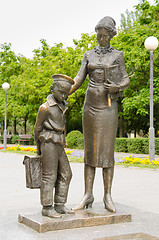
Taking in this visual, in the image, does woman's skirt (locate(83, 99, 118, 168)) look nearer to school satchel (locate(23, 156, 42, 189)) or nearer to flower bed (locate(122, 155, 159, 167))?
school satchel (locate(23, 156, 42, 189))

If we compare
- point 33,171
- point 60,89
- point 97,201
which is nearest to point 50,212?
point 33,171

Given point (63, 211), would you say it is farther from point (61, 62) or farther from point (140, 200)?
point (61, 62)

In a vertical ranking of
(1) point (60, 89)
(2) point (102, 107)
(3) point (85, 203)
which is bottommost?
(3) point (85, 203)

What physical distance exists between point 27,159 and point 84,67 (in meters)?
1.58

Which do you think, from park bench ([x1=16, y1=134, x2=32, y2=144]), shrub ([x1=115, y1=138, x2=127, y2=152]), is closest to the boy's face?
shrub ([x1=115, y1=138, x2=127, y2=152])

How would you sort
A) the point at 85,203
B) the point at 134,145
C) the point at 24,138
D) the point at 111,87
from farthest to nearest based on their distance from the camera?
the point at 24,138 < the point at 134,145 < the point at 85,203 < the point at 111,87

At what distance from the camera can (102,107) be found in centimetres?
486

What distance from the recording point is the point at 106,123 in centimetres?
486

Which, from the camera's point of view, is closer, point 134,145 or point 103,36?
point 103,36

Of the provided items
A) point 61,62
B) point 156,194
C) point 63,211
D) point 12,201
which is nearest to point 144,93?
point 61,62

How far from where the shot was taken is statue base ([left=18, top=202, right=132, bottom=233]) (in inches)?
166

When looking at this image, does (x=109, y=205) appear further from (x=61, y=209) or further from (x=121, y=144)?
(x=121, y=144)

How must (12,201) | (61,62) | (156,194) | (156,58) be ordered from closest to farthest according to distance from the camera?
1. (12,201)
2. (156,194)
3. (156,58)
4. (61,62)

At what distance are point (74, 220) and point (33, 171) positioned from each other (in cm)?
78
